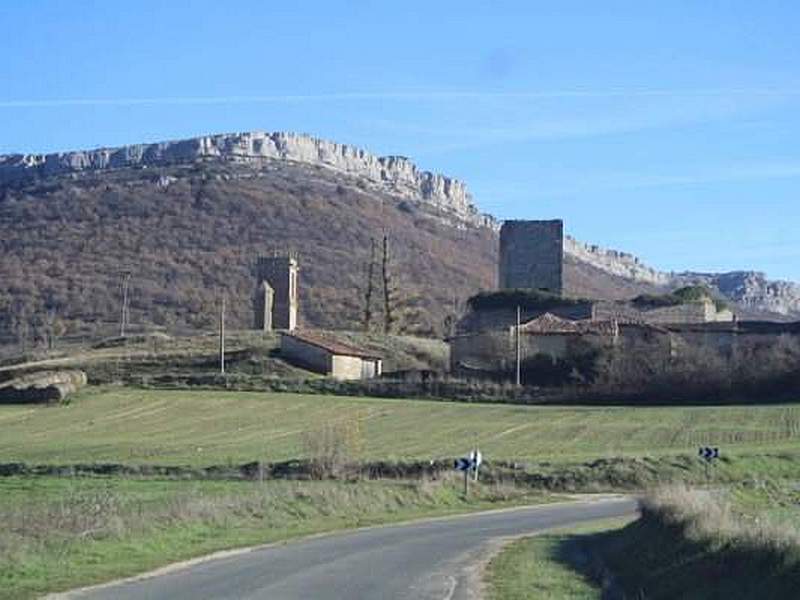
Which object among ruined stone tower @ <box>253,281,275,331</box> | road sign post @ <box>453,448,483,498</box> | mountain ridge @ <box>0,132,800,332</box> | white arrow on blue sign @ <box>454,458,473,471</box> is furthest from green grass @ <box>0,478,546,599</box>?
mountain ridge @ <box>0,132,800,332</box>

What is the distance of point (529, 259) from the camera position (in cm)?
12175

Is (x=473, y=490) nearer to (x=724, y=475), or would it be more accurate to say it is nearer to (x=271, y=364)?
(x=724, y=475)

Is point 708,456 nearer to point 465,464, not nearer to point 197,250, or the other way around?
point 465,464

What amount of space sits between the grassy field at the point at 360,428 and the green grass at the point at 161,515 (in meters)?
7.69

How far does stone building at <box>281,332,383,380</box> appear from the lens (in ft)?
274

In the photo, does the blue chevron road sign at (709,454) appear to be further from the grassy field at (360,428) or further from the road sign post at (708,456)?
the grassy field at (360,428)

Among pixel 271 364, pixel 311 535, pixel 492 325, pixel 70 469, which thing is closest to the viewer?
pixel 311 535

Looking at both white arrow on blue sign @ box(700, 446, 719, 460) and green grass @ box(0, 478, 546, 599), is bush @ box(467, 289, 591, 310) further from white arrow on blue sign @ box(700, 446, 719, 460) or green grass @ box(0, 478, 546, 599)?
green grass @ box(0, 478, 546, 599)

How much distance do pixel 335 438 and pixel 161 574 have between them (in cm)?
2666

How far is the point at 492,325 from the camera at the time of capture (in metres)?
98.4

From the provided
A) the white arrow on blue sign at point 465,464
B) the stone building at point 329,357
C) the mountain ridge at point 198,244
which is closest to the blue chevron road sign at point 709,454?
the white arrow on blue sign at point 465,464

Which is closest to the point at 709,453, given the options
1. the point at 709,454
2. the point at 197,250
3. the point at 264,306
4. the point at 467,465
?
the point at 709,454

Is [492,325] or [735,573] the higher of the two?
[492,325]

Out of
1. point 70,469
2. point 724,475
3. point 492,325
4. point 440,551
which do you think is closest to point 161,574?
point 440,551
